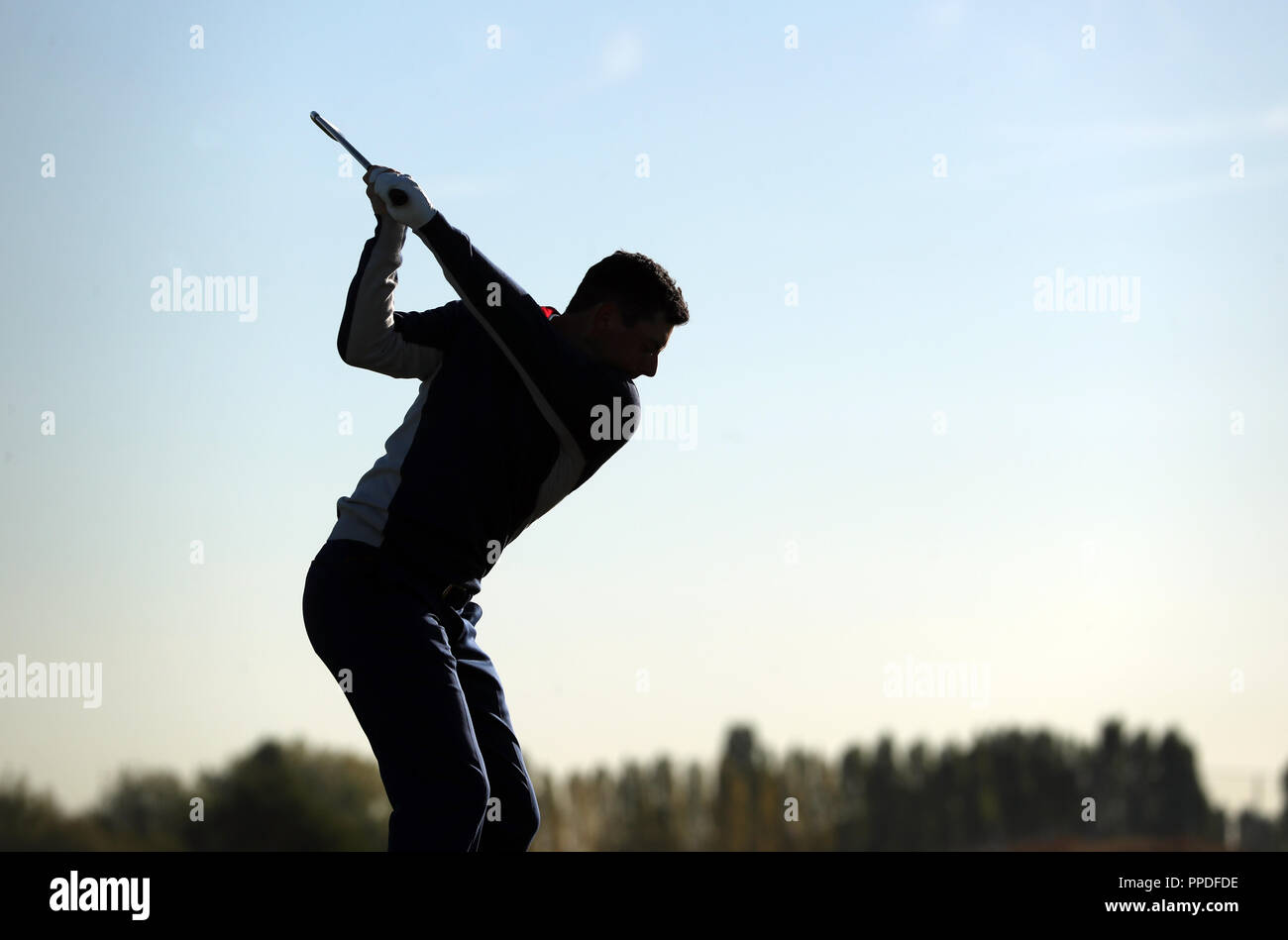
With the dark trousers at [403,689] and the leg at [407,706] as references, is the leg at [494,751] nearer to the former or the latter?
the dark trousers at [403,689]

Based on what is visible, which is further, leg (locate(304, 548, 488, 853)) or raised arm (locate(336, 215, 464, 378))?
raised arm (locate(336, 215, 464, 378))

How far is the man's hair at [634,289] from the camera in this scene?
5859mm

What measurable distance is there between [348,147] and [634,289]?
1162mm

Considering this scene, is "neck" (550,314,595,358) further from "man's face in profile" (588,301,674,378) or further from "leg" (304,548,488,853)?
"leg" (304,548,488,853)

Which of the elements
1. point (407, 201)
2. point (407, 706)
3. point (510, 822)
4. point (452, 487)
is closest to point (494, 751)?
point (510, 822)

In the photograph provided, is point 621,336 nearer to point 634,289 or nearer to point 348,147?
point 634,289

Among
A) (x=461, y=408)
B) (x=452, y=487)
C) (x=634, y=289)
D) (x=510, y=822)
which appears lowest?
(x=510, y=822)

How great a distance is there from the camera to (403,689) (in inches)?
206

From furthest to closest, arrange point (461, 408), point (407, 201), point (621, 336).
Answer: point (621, 336)
point (461, 408)
point (407, 201)

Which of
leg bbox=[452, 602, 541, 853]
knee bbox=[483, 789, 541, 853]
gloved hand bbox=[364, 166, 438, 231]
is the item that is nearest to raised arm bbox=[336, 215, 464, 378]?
gloved hand bbox=[364, 166, 438, 231]

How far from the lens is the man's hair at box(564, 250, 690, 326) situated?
5.86 meters

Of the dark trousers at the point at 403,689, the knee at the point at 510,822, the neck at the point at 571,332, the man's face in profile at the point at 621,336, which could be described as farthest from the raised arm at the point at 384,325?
the knee at the point at 510,822

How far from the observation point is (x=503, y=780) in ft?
18.9
